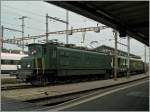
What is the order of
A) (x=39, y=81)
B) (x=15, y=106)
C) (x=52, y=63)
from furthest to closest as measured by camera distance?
(x=52, y=63) < (x=39, y=81) < (x=15, y=106)

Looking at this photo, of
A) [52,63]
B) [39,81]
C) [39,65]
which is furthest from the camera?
[52,63]

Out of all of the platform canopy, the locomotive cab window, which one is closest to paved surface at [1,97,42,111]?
the platform canopy

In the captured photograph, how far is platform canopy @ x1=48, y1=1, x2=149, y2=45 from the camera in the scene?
11539 mm

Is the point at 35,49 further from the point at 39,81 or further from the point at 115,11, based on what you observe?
the point at 115,11

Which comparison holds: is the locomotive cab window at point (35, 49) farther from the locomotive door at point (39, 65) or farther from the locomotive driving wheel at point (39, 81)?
the locomotive driving wheel at point (39, 81)

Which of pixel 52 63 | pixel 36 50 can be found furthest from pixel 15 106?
pixel 36 50

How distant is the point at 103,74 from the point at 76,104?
80.8 ft

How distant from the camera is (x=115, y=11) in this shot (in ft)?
44.0

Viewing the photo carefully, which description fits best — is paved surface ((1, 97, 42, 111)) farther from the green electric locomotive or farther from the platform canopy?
the green electric locomotive

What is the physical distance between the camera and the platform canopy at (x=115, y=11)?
37.9 ft

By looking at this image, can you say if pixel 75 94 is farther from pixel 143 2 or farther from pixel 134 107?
pixel 143 2

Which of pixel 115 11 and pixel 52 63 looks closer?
pixel 115 11

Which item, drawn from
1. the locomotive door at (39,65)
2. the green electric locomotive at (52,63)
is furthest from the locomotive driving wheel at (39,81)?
the locomotive door at (39,65)

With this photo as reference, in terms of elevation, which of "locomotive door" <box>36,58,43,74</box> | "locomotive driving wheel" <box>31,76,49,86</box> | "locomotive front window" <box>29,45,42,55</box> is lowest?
"locomotive driving wheel" <box>31,76,49,86</box>
